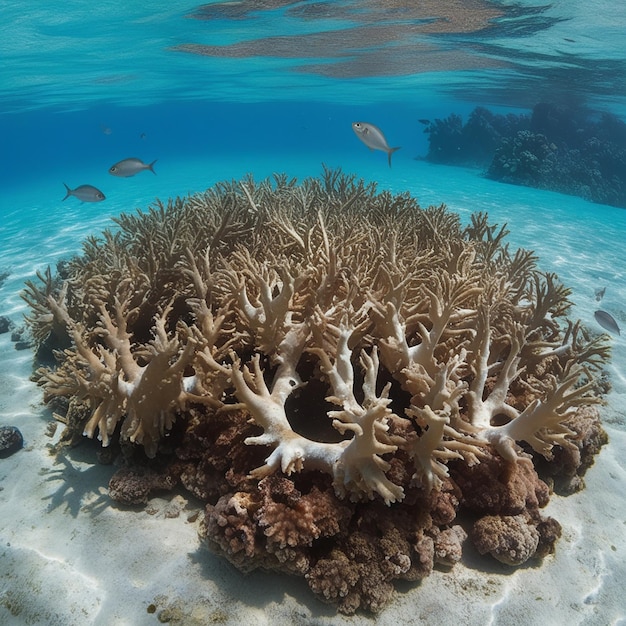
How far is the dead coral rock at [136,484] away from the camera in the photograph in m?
3.24

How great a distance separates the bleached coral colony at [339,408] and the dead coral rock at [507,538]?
0.01 m

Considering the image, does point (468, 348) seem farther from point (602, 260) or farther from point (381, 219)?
point (602, 260)

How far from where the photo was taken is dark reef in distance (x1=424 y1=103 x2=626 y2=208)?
2778cm

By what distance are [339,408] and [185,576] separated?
5.15 feet

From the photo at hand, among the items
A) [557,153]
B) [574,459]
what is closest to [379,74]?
[557,153]

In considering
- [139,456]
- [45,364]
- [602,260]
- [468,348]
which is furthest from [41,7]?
[602,260]

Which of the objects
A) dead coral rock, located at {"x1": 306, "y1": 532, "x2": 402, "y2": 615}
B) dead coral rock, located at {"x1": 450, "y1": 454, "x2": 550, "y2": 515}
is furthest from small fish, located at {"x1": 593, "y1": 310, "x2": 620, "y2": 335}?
dead coral rock, located at {"x1": 306, "y1": 532, "x2": 402, "y2": 615}

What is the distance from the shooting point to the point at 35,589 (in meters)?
2.73

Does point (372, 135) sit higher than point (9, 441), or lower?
higher

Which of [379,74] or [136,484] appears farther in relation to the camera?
[379,74]

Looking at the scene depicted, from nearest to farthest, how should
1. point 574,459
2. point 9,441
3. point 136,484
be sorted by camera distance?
point 136,484, point 574,459, point 9,441

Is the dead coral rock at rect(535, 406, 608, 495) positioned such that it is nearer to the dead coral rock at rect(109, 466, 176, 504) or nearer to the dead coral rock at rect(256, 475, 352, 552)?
the dead coral rock at rect(256, 475, 352, 552)

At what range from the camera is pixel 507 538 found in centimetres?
288

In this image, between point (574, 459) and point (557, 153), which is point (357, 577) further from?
point (557, 153)
